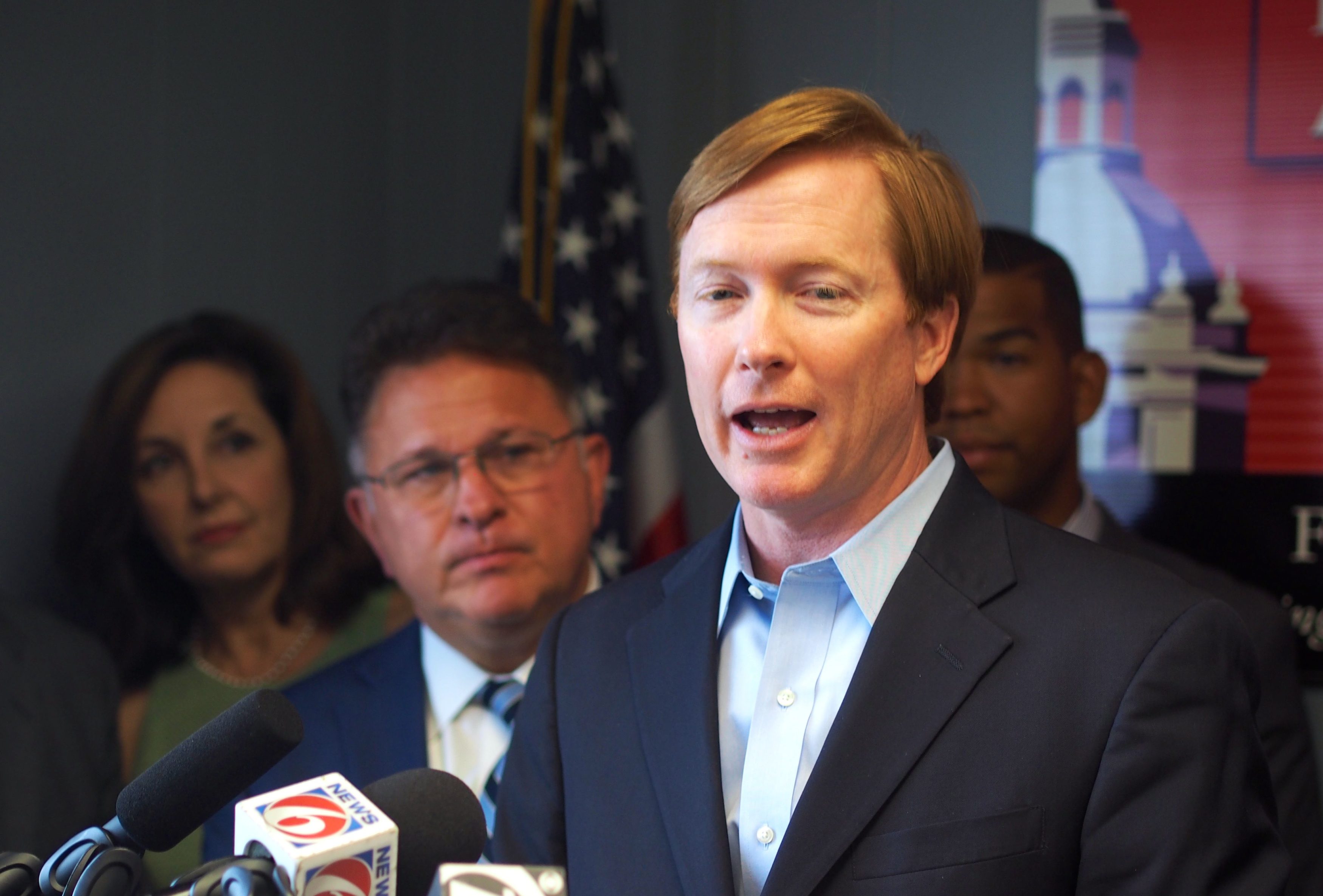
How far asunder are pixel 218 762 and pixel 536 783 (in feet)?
2.20

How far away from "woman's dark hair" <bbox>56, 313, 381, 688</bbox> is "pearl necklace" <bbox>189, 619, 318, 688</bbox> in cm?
4

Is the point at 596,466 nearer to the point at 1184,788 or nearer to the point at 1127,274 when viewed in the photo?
the point at 1127,274

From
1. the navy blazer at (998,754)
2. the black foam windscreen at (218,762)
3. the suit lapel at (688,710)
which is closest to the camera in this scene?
the black foam windscreen at (218,762)

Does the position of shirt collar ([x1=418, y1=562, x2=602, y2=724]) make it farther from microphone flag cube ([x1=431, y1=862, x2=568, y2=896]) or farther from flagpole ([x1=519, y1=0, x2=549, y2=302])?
microphone flag cube ([x1=431, y1=862, x2=568, y2=896])

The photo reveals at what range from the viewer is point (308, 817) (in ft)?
2.95

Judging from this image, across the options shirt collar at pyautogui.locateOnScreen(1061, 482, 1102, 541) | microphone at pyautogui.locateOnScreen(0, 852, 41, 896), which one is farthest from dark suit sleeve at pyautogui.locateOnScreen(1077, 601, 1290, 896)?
shirt collar at pyautogui.locateOnScreen(1061, 482, 1102, 541)

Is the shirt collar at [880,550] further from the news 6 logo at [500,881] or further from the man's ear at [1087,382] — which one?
the man's ear at [1087,382]

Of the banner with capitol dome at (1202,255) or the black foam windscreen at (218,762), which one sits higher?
the banner with capitol dome at (1202,255)

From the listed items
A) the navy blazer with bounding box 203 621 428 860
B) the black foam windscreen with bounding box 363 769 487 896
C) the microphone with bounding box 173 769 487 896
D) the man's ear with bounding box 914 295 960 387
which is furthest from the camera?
the navy blazer with bounding box 203 621 428 860

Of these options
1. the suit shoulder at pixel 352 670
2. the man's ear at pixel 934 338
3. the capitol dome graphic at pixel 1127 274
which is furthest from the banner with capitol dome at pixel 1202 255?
the suit shoulder at pixel 352 670

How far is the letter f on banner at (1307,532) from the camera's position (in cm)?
237

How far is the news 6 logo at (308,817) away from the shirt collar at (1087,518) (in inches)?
72.5

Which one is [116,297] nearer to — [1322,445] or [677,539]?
[677,539]

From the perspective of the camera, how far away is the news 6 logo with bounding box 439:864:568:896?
889 mm
